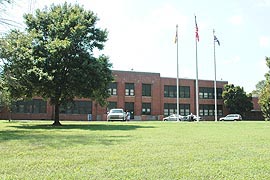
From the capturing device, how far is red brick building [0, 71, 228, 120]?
6066 cm

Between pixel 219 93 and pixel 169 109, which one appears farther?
pixel 219 93

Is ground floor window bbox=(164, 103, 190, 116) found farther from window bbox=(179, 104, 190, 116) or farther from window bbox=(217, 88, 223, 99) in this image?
window bbox=(217, 88, 223, 99)

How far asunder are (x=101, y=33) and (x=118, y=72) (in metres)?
37.5

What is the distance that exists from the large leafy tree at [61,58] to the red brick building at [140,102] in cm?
3176

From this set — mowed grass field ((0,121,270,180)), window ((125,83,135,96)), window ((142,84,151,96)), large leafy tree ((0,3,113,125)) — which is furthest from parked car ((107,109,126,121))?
mowed grass field ((0,121,270,180))

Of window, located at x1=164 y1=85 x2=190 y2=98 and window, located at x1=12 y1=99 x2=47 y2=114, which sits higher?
window, located at x1=164 y1=85 x2=190 y2=98

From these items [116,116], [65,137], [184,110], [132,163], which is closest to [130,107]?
[184,110]

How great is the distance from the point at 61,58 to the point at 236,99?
5235 cm

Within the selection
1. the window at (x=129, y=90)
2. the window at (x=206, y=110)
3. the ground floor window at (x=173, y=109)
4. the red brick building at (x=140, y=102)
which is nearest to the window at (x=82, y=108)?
the red brick building at (x=140, y=102)

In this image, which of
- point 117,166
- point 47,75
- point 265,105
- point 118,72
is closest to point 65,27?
point 47,75

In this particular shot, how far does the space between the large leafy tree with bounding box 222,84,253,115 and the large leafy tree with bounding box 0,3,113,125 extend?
156 feet

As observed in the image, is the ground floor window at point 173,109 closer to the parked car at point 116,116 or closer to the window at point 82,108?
the window at point 82,108

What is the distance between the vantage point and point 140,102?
66.6 metres

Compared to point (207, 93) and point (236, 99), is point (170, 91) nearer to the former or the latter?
point (207, 93)
